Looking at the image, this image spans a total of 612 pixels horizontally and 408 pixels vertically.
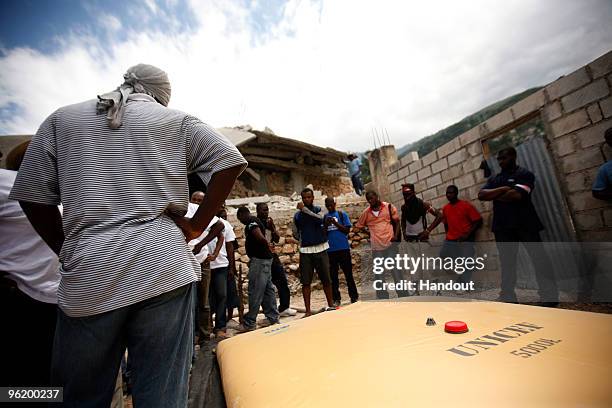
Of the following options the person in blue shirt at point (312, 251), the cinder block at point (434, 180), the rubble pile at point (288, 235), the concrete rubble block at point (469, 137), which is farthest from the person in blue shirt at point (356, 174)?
the person in blue shirt at point (312, 251)

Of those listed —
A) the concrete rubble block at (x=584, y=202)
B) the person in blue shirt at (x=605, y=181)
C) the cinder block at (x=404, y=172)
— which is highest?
the cinder block at (x=404, y=172)

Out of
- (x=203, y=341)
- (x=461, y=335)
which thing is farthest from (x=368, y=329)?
(x=203, y=341)

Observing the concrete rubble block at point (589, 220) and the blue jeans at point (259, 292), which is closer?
the concrete rubble block at point (589, 220)

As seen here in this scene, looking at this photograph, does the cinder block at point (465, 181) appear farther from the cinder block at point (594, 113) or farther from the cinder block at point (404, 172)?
the cinder block at point (594, 113)

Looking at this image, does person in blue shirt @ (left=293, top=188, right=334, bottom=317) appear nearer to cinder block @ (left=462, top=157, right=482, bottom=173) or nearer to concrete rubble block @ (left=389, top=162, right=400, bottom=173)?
cinder block @ (left=462, top=157, right=482, bottom=173)

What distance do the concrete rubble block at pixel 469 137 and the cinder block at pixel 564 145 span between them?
118 centimetres

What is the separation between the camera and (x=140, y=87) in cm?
116

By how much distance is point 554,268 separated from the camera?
12.0 feet

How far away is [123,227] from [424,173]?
590 centimetres

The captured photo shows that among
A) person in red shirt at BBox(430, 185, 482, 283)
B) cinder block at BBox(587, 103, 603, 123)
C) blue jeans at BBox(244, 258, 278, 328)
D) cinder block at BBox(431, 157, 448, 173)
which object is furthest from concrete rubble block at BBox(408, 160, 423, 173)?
blue jeans at BBox(244, 258, 278, 328)

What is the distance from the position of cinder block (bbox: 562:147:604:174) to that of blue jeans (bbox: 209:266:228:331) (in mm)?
4160

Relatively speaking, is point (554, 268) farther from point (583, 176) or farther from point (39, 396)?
point (39, 396)

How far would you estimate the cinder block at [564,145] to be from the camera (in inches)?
135

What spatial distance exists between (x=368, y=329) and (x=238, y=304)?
2.77m
